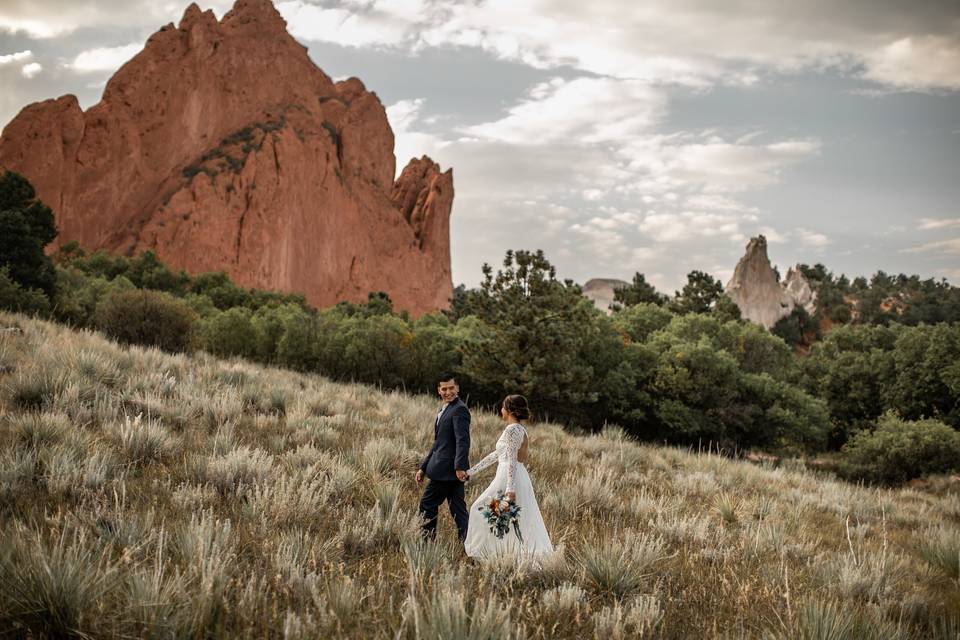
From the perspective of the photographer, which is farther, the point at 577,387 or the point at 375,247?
the point at 375,247

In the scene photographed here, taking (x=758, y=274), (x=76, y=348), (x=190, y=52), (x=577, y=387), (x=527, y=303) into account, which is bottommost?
(x=577, y=387)

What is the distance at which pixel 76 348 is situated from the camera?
1039 cm

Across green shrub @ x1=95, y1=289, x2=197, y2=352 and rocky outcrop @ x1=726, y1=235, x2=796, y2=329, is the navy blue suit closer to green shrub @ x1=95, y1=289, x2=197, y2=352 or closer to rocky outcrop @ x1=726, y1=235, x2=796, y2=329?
green shrub @ x1=95, y1=289, x2=197, y2=352

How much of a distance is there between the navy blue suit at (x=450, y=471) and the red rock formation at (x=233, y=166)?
7838 cm

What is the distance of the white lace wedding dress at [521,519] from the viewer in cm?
453

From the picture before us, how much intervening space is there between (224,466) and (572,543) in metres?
3.34

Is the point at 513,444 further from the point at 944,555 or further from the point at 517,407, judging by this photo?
the point at 944,555

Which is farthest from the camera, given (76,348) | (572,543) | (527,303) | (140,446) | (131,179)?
(131,179)

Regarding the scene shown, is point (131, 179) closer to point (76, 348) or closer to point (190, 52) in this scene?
point (190, 52)

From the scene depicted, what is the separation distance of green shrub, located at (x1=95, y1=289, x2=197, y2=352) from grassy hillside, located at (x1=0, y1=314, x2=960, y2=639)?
9915 millimetres

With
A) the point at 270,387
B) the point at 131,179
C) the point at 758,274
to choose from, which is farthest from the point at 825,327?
the point at 131,179

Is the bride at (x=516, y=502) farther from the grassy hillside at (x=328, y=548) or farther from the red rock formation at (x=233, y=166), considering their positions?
the red rock formation at (x=233, y=166)

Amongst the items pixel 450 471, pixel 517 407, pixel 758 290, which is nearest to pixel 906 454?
pixel 517 407

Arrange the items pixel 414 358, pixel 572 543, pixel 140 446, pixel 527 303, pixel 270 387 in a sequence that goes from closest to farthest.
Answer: pixel 572 543
pixel 140 446
pixel 270 387
pixel 527 303
pixel 414 358
